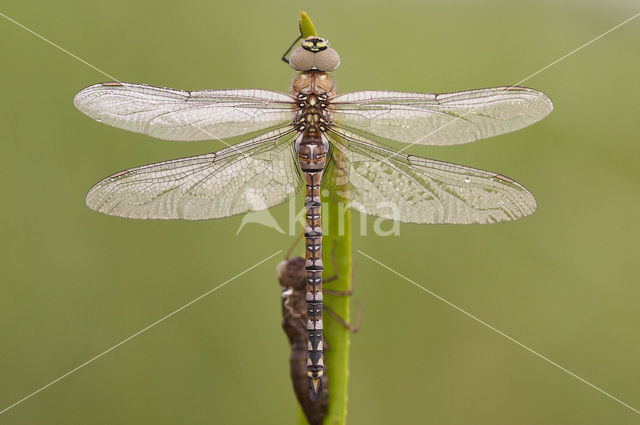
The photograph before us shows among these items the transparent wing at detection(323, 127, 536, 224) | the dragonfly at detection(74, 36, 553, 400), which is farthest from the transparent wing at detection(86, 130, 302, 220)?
the transparent wing at detection(323, 127, 536, 224)

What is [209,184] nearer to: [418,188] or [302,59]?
[302,59]

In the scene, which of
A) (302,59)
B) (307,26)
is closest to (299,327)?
(302,59)

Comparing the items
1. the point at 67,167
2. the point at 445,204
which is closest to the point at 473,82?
the point at 445,204

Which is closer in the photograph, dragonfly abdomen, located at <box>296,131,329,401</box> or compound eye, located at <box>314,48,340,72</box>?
dragonfly abdomen, located at <box>296,131,329,401</box>

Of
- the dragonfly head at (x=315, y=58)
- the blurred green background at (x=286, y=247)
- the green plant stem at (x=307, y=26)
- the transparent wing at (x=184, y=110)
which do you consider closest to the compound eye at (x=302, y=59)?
the dragonfly head at (x=315, y=58)

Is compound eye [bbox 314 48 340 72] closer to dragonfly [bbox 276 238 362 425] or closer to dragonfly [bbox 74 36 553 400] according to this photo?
dragonfly [bbox 74 36 553 400]

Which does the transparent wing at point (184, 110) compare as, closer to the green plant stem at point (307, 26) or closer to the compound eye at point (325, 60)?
the compound eye at point (325, 60)
